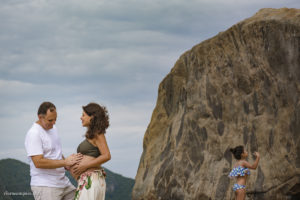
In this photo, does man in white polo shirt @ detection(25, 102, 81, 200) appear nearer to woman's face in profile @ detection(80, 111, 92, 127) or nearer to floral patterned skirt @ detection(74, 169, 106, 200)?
floral patterned skirt @ detection(74, 169, 106, 200)

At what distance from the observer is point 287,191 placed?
31.0ft

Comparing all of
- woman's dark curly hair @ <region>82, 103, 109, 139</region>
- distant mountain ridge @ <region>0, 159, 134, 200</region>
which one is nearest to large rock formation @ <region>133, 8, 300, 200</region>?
woman's dark curly hair @ <region>82, 103, 109, 139</region>

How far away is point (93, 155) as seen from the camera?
19.3 feet

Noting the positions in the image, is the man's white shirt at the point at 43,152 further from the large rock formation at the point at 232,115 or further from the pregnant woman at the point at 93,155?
the large rock formation at the point at 232,115

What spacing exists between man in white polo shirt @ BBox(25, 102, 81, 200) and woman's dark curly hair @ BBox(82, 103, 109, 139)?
38cm

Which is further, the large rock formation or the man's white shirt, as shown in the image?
the large rock formation

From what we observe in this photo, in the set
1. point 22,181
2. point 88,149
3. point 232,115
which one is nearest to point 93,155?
point 88,149

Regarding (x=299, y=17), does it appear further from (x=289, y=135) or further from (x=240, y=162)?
(x=240, y=162)

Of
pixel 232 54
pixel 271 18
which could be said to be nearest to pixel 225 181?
pixel 232 54

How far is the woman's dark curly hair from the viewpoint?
5.83 meters

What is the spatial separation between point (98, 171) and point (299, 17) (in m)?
5.64

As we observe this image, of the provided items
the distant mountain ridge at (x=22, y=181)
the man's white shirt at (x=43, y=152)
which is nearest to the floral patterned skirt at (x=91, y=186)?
the man's white shirt at (x=43, y=152)

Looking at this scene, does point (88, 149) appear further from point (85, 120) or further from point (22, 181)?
point (22, 181)

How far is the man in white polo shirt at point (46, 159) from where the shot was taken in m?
6.05
